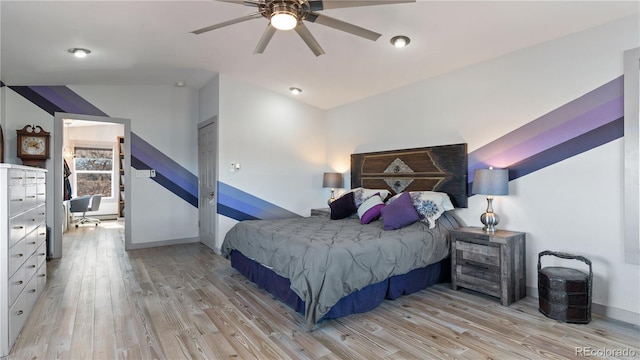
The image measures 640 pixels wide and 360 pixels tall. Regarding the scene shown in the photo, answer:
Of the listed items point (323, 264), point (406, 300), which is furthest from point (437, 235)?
point (323, 264)

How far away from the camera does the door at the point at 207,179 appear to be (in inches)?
195

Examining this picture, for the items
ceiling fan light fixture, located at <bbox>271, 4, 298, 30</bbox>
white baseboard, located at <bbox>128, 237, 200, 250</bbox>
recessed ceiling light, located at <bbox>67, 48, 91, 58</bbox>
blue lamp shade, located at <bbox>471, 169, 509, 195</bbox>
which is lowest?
white baseboard, located at <bbox>128, 237, 200, 250</bbox>

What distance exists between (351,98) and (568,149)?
305cm

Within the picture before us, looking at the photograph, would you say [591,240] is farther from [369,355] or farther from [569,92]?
[369,355]

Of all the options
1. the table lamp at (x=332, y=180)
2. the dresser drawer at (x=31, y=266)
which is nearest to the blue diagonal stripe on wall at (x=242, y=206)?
the table lamp at (x=332, y=180)

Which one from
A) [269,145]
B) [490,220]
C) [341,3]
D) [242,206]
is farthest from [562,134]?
[242,206]

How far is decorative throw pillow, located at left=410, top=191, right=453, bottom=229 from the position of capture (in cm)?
353

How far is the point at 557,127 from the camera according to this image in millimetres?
2977

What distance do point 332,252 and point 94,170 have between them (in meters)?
9.04

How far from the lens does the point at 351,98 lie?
5.18 m

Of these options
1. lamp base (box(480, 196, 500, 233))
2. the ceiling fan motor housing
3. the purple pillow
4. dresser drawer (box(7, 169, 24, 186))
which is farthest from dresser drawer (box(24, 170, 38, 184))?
lamp base (box(480, 196, 500, 233))

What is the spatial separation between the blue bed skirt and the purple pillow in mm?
506

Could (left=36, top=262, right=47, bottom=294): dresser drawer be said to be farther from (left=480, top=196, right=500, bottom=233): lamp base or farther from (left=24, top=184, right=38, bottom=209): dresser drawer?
(left=480, top=196, right=500, bottom=233): lamp base

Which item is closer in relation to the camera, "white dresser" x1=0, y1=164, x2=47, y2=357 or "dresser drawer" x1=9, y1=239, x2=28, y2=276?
"white dresser" x1=0, y1=164, x2=47, y2=357
